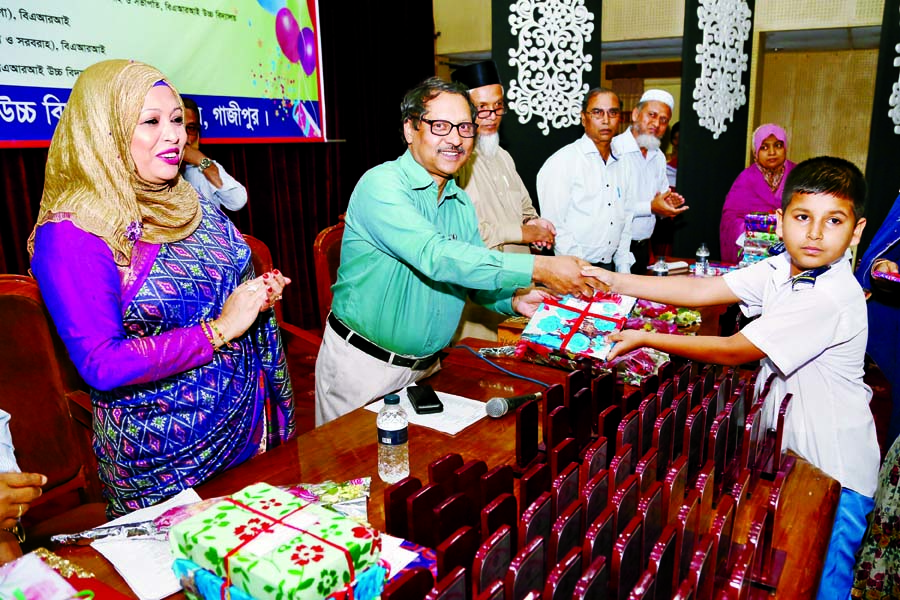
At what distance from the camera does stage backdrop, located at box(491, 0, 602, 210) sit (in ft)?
14.9

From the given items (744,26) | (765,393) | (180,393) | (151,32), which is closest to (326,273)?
(180,393)

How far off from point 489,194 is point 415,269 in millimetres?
1685

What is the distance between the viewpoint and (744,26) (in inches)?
219

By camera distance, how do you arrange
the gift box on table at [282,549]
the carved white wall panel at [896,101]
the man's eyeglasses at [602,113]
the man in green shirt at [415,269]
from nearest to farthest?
the gift box on table at [282,549] < the man in green shirt at [415,269] < the man's eyeglasses at [602,113] < the carved white wall panel at [896,101]

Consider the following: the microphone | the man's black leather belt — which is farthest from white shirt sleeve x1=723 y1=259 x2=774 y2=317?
the man's black leather belt

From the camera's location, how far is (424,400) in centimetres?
180

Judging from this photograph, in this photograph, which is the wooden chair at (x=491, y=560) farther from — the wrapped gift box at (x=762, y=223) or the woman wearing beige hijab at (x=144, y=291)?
the wrapped gift box at (x=762, y=223)

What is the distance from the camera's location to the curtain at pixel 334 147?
206 inches

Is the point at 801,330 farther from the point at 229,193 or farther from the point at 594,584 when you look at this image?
the point at 229,193

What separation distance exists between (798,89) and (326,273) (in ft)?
28.2

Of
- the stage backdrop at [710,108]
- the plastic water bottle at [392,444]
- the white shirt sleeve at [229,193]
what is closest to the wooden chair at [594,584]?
the plastic water bottle at [392,444]

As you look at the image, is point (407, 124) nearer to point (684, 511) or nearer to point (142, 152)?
point (142, 152)

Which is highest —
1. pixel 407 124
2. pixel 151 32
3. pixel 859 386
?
pixel 151 32

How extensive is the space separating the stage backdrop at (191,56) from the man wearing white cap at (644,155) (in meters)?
2.52
